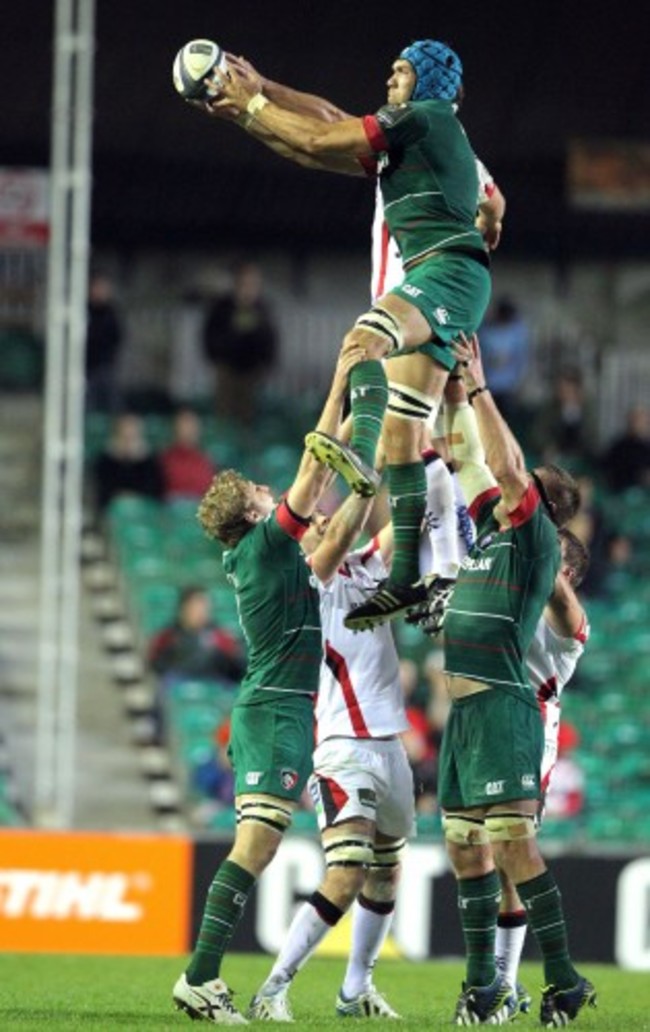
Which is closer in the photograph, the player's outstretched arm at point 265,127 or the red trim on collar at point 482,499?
the player's outstretched arm at point 265,127

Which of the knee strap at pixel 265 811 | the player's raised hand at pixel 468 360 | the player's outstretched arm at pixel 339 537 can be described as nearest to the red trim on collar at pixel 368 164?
the player's raised hand at pixel 468 360

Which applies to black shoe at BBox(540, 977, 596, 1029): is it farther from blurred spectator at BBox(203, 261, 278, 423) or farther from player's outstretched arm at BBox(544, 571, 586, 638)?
blurred spectator at BBox(203, 261, 278, 423)

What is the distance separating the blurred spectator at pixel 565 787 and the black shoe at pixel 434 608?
7.16 metres

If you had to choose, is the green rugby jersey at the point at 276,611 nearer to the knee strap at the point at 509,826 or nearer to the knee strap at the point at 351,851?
the knee strap at the point at 351,851

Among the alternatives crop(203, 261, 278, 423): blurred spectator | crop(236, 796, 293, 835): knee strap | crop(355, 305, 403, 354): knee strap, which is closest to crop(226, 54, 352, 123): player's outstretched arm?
crop(355, 305, 403, 354): knee strap

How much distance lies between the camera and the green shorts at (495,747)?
1009cm

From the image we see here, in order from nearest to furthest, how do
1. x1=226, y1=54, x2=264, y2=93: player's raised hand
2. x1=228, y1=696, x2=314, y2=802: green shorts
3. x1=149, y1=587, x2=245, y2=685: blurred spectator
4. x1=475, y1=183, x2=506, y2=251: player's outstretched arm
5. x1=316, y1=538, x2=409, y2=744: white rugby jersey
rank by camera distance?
1. x1=226, y1=54, x2=264, y2=93: player's raised hand
2. x1=228, y1=696, x2=314, y2=802: green shorts
3. x1=475, y1=183, x2=506, y2=251: player's outstretched arm
4. x1=316, y1=538, x2=409, y2=744: white rugby jersey
5. x1=149, y1=587, x2=245, y2=685: blurred spectator

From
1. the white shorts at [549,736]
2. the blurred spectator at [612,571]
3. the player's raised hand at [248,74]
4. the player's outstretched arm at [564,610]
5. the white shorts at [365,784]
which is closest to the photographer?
the player's raised hand at [248,74]

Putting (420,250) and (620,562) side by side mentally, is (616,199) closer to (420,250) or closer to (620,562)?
(620,562)

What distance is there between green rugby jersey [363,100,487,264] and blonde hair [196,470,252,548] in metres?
1.09

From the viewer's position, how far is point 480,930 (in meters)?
10.3

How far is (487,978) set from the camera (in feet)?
33.9

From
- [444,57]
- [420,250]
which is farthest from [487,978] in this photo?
[444,57]

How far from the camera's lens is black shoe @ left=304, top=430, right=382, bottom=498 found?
9.57m
